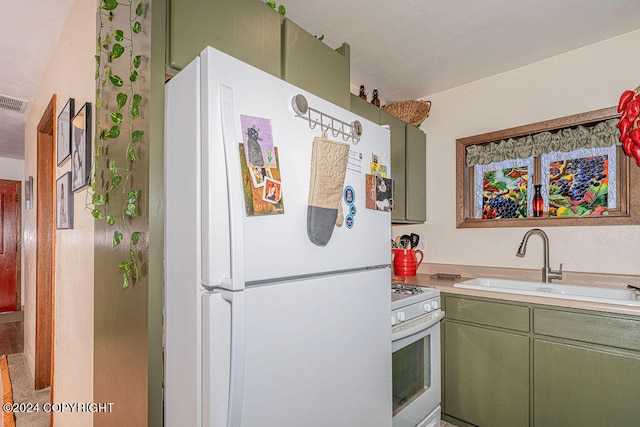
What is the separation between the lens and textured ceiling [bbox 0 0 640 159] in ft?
5.96

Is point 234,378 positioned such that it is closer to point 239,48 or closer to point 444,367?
point 239,48

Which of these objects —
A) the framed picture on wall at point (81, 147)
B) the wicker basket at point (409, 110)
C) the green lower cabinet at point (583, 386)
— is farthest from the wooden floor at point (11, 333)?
the green lower cabinet at point (583, 386)

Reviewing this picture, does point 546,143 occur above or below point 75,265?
above

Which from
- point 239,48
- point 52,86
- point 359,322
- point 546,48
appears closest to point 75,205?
point 52,86

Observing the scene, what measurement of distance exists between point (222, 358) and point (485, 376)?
1906 mm

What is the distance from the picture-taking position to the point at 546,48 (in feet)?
7.34

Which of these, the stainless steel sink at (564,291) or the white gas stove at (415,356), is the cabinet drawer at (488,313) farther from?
the white gas stove at (415,356)

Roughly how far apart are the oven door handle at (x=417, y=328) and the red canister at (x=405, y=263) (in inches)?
31.1

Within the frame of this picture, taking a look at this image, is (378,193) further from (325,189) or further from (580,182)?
(580,182)

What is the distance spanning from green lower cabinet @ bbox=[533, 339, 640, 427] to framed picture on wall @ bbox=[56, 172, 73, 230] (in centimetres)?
266

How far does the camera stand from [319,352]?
3.29 ft

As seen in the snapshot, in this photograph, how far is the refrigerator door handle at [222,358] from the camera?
2.53 feet

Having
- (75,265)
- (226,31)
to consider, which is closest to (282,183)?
(226,31)

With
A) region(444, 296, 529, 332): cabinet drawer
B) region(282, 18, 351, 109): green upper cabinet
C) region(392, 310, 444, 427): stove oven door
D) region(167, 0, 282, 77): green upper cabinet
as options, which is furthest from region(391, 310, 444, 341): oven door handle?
region(167, 0, 282, 77): green upper cabinet
